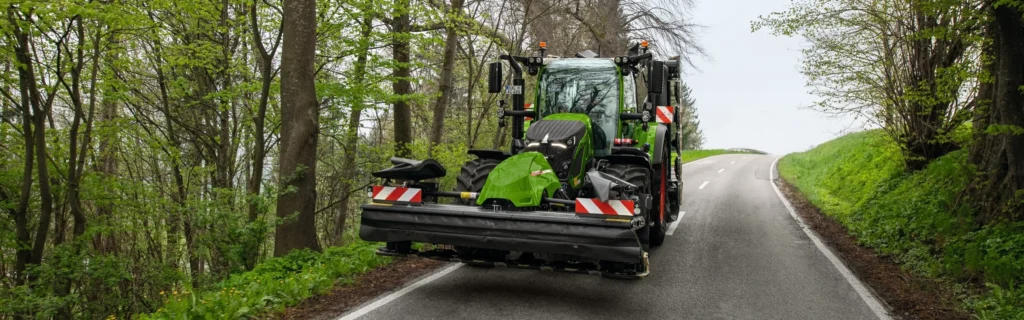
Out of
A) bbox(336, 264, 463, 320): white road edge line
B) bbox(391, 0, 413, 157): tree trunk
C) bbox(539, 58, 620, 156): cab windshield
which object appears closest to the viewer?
bbox(336, 264, 463, 320): white road edge line

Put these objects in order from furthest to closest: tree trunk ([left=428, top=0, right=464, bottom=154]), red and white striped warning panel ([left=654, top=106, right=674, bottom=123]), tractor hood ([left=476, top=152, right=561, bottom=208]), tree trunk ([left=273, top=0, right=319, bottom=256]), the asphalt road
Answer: tree trunk ([left=428, top=0, right=464, bottom=154]) → red and white striped warning panel ([left=654, top=106, right=674, bottom=123]) → tree trunk ([left=273, top=0, right=319, bottom=256]) → tractor hood ([left=476, top=152, right=561, bottom=208]) → the asphalt road

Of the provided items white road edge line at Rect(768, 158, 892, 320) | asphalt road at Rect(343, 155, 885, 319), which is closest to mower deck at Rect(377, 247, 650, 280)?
asphalt road at Rect(343, 155, 885, 319)

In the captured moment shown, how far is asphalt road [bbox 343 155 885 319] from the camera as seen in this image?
5.10m

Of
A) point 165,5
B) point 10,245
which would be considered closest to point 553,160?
point 165,5

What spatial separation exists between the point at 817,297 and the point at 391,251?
14.0 ft

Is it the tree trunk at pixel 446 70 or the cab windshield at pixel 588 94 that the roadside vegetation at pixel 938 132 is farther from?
the tree trunk at pixel 446 70

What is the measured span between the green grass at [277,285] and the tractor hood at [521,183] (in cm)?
184

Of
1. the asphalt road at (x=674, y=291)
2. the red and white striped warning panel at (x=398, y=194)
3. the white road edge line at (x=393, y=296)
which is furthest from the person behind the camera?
the red and white striped warning panel at (x=398, y=194)

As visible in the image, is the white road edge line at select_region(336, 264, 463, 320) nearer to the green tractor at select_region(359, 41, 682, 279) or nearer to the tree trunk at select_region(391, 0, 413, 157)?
the green tractor at select_region(359, 41, 682, 279)

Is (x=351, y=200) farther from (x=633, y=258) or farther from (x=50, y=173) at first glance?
(x=633, y=258)

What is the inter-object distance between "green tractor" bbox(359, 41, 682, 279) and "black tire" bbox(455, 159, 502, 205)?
0.01m

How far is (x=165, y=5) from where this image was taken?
369 inches

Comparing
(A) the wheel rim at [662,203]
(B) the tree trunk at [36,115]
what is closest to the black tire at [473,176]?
(A) the wheel rim at [662,203]

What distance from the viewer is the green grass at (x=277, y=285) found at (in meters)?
4.80
